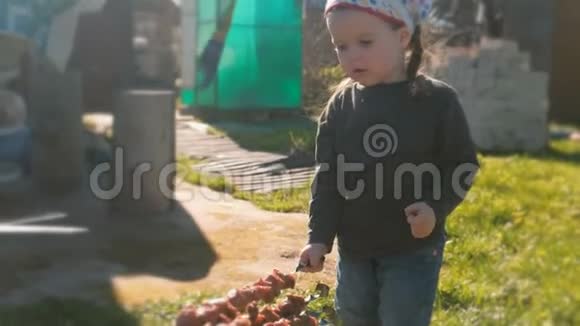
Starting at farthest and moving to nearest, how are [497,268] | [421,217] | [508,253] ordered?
[508,253] → [497,268] → [421,217]

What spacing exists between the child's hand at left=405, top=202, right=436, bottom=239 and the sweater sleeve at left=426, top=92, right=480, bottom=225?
0.03m

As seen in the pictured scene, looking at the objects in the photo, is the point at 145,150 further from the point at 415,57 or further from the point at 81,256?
the point at 415,57

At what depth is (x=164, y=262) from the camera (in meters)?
2.17

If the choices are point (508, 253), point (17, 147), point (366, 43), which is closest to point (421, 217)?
point (366, 43)

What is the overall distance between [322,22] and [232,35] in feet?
0.69

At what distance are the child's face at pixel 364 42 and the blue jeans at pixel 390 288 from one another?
1.33 ft

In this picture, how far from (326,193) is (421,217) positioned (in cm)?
26

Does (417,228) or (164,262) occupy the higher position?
(417,228)

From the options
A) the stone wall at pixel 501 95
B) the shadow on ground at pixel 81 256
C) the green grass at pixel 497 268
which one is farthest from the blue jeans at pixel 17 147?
the stone wall at pixel 501 95

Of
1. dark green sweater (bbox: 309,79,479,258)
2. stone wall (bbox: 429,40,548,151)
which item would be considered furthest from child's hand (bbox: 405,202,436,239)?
stone wall (bbox: 429,40,548,151)

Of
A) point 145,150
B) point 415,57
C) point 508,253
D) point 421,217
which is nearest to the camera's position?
point 421,217

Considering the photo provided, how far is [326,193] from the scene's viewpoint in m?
1.95

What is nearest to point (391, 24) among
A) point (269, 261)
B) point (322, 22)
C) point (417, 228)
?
point (322, 22)

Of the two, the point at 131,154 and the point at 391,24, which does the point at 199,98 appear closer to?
the point at 131,154
